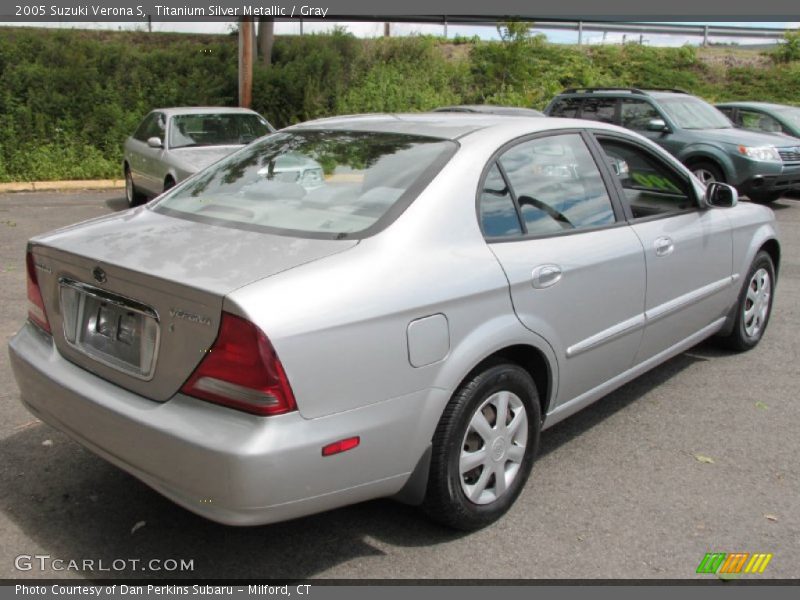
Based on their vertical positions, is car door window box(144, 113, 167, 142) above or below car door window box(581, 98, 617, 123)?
below

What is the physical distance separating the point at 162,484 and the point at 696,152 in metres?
11.3

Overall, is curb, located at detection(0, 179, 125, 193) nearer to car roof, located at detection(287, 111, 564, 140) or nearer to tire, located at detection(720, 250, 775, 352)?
car roof, located at detection(287, 111, 564, 140)

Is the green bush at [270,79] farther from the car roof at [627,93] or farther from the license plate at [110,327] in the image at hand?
the license plate at [110,327]

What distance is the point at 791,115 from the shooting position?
14.4 metres

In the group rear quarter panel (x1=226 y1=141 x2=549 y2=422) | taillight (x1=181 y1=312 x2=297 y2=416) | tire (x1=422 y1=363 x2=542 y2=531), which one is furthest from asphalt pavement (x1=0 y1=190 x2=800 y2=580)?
taillight (x1=181 y1=312 x2=297 y2=416)

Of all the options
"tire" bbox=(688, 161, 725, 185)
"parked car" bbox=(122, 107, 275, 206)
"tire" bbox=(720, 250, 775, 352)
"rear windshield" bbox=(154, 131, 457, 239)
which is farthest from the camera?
"tire" bbox=(688, 161, 725, 185)

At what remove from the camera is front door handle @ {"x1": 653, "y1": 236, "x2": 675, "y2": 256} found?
4.13m

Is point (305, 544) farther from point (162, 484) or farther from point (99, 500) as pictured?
point (99, 500)

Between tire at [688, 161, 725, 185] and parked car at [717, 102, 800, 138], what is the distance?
93.9 inches

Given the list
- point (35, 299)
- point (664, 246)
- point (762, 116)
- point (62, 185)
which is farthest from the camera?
point (762, 116)

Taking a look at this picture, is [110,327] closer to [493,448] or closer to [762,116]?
[493,448]

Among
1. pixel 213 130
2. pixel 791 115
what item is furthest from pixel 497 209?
pixel 791 115

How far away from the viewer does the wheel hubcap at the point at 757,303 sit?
214 inches

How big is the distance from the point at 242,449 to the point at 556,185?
6.76 ft
